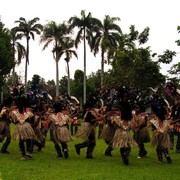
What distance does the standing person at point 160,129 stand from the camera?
11.9 metres

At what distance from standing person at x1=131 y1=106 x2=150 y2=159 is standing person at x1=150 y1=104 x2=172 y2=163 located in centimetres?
120

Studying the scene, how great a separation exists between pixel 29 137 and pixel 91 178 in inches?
130

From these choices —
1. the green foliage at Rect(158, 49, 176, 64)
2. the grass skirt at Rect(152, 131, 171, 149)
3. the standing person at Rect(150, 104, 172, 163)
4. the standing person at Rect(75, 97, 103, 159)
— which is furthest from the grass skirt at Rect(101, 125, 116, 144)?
the green foliage at Rect(158, 49, 176, 64)

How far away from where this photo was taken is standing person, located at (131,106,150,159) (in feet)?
44.4

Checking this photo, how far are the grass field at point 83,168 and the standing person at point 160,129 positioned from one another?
1.81ft

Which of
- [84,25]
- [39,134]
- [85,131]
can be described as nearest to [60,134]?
[85,131]

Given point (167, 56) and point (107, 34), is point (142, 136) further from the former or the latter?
point (107, 34)

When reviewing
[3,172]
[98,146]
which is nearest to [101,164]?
[3,172]

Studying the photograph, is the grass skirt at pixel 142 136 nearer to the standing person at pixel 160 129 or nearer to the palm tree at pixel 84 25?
the standing person at pixel 160 129

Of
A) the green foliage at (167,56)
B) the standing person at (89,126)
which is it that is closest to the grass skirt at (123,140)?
the standing person at (89,126)

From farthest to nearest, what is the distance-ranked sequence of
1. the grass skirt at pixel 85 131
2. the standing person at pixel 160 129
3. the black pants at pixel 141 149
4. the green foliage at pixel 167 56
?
the green foliage at pixel 167 56
the black pants at pixel 141 149
the grass skirt at pixel 85 131
the standing person at pixel 160 129

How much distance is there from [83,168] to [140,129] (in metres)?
3.53

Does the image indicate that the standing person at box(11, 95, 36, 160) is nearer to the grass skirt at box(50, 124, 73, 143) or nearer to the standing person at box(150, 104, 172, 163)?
the grass skirt at box(50, 124, 73, 143)

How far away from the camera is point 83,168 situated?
36.3 feet
